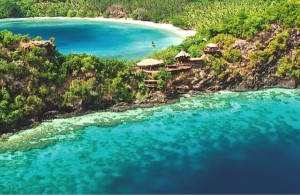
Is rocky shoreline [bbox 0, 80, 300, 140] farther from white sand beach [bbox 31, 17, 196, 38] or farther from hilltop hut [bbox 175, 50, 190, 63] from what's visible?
white sand beach [bbox 31, 17, 196, 38]

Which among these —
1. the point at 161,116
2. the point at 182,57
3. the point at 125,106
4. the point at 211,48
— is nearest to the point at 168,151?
the point at 161,116

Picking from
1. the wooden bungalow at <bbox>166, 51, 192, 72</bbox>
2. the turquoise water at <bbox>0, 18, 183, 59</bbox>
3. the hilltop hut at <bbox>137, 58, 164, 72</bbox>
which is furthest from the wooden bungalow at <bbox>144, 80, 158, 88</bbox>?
the turquoise water at <bbox>0, 18, 183, 59</bbox>

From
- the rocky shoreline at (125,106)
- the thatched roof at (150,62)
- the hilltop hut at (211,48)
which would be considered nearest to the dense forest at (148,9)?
the hilltop hut at (211,48)

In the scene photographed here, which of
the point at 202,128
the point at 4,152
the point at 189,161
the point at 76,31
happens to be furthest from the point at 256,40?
the point at 76,31

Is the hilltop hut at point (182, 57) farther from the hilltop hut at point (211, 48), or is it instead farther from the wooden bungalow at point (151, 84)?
the wooden bungalow at point (151, 84)

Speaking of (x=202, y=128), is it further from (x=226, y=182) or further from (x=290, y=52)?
(x=290, y=52)

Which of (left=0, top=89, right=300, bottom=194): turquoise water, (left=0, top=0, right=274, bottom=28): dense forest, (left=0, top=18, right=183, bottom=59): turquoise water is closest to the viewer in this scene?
(left=0, top=89, right=300, bottom=194): turquoise water
